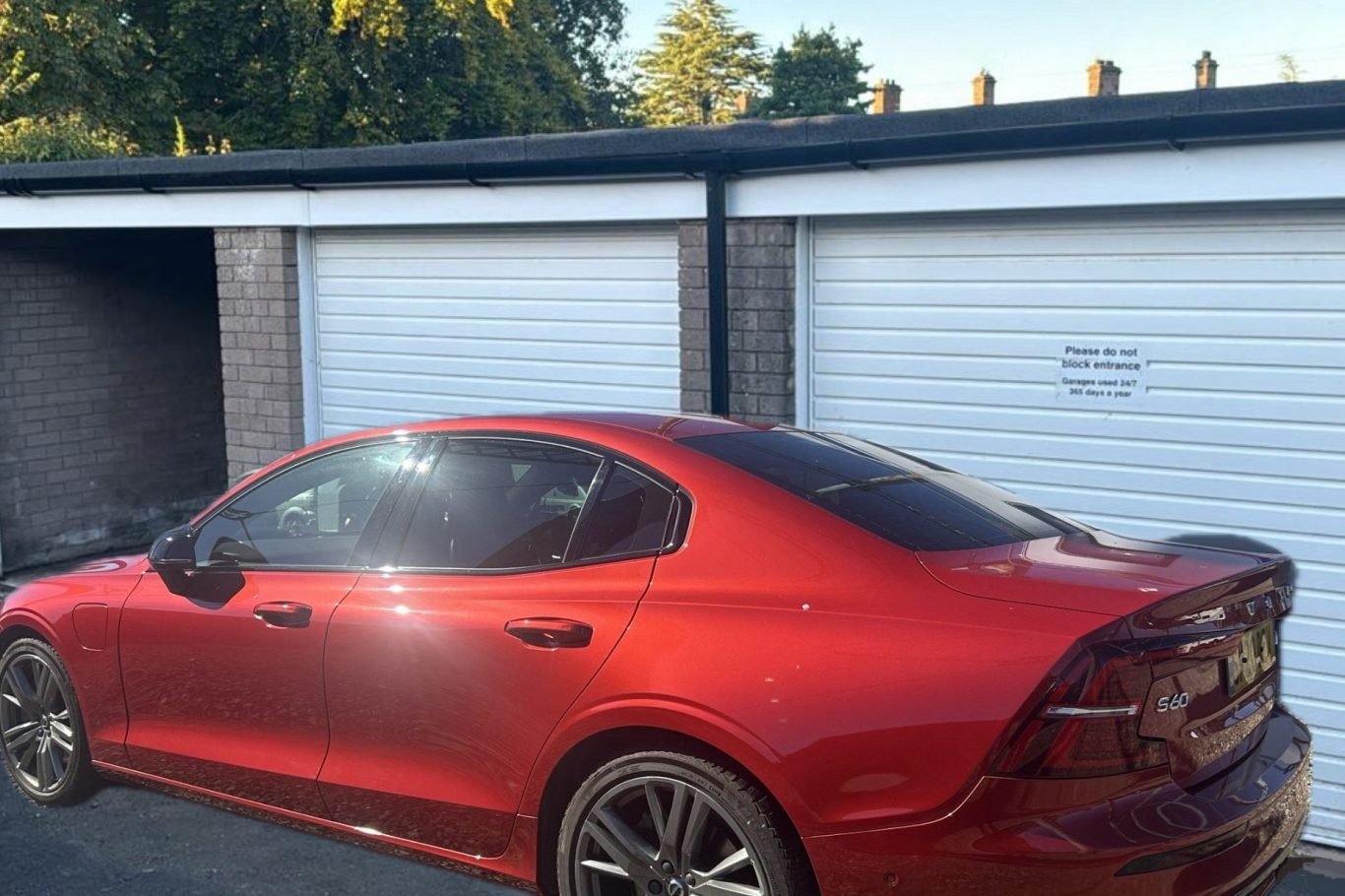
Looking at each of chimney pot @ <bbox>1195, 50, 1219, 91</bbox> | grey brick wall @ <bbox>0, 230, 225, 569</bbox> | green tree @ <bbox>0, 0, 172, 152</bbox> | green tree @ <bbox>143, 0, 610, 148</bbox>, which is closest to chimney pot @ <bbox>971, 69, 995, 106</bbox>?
chimney pot @ <bbox>1195, 50, 1219, 91</bbox>

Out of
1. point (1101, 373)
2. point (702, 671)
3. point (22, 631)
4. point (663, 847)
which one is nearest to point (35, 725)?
point (22, 631)

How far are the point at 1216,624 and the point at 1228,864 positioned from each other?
0.58 meters

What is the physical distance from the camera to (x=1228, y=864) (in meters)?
3.34

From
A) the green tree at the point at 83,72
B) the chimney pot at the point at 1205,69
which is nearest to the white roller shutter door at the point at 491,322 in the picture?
the green tree at the point at 83,72

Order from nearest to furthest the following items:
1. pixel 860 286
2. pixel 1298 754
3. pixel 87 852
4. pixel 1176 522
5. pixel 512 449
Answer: pixel 1298 754, pixel 512 449, pixel 87 852, pixel 1176 522, pixel 860 286

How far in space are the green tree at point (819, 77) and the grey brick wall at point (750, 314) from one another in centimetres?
5724

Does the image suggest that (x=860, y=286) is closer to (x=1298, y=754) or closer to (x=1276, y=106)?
(x=1276, y=106)

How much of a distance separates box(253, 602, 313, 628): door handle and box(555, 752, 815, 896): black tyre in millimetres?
1190

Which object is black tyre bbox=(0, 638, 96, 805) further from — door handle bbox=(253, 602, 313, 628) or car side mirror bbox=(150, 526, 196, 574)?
door handle bbox=(253, 602, 313, 628)

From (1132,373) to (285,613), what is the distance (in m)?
3.80

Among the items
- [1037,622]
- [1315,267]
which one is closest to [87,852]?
[1037,622]

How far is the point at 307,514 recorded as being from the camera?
4.94m

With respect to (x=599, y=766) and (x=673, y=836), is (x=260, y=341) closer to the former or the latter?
(x=599, y=766)

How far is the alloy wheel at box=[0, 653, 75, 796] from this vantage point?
5508 millimetres
